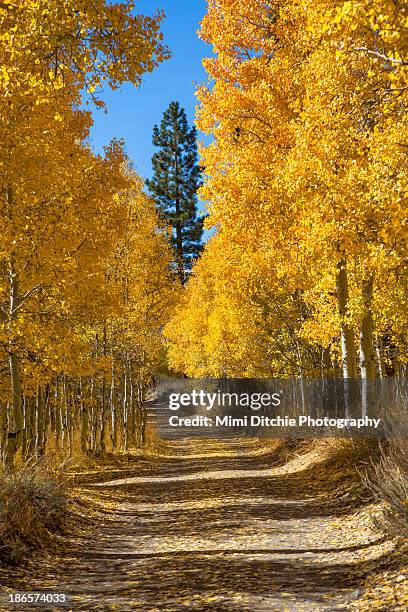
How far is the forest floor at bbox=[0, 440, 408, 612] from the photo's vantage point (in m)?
5.48

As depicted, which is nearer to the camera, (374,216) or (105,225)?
(374,216)

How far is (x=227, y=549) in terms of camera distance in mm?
7508

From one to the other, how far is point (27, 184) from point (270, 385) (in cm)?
1730

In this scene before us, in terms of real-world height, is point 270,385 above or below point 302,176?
below

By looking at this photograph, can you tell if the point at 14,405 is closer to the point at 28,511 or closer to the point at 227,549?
the point at 28,511

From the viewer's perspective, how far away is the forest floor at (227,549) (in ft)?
18.0

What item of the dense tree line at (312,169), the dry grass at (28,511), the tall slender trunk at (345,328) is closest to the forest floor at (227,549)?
the dry grass at (28,511)

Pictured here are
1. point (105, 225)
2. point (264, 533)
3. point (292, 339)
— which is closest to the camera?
point (264, 533)

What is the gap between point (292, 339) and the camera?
20.1 m

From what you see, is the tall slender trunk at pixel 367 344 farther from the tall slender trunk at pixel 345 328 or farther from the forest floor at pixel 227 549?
the forest floor at pixel 227 549

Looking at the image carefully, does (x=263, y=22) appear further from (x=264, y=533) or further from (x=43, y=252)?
(x=264, y=533)

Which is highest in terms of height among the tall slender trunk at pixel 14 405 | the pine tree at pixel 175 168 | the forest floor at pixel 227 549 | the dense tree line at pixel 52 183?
the pine tree at pixel 175 168

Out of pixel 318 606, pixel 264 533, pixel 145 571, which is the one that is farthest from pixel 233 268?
pixel 318 606

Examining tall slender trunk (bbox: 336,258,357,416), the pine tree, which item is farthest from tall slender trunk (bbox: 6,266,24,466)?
the pine tree
